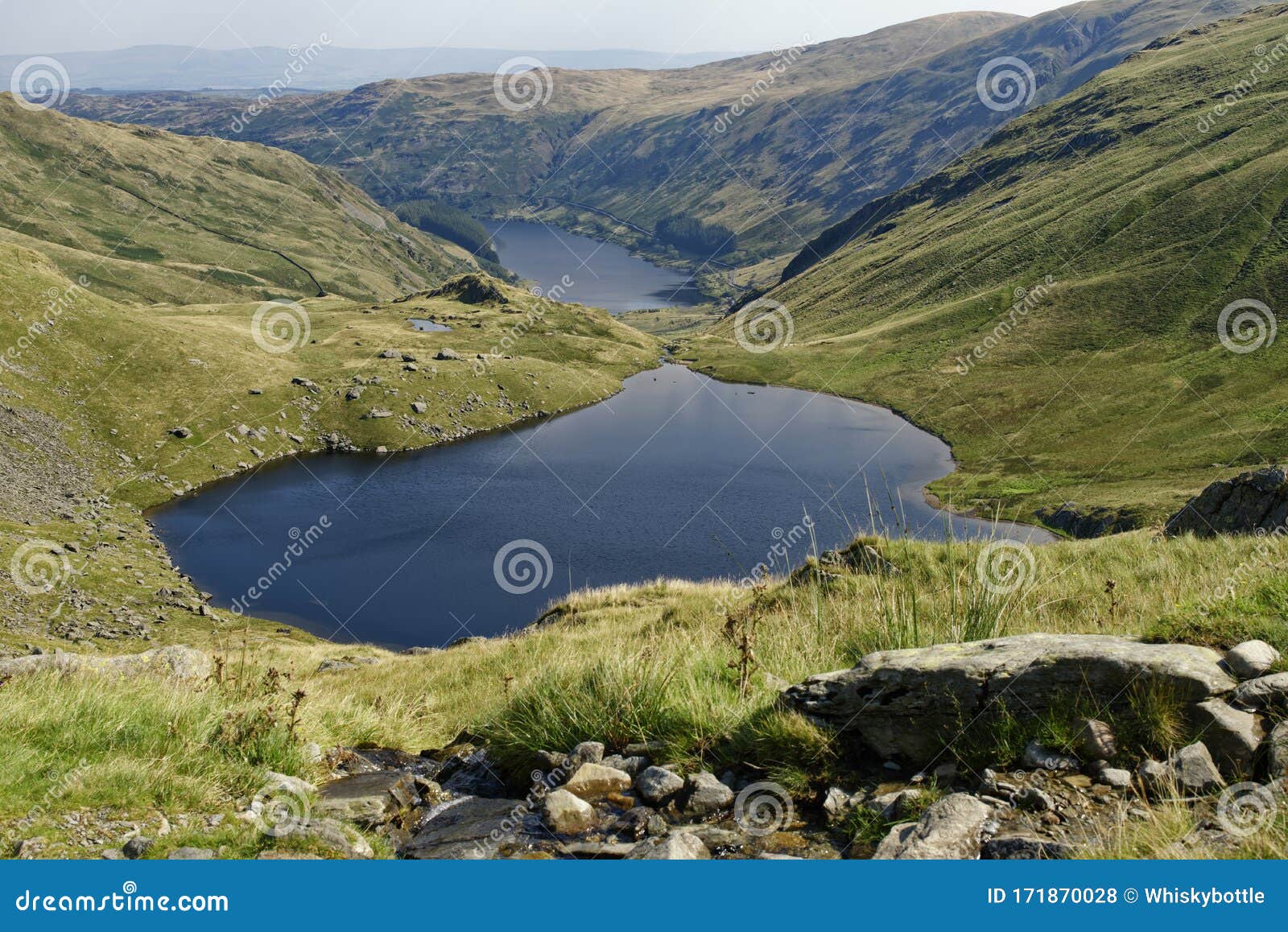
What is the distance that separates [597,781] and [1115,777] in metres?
4.49

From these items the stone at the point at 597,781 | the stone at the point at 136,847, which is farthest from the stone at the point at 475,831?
the stone at the point at 136,847

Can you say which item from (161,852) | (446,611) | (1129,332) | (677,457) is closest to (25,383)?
(446,611)

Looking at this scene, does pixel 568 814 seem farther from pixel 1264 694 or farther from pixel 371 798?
pixel 1264 694

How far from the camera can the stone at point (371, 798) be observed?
7.83 metres

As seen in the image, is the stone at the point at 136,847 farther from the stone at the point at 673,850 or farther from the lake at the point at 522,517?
the lake at the point at 522,517

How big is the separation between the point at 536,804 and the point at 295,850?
7.49 feet

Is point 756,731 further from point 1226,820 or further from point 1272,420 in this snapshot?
point 1272,420

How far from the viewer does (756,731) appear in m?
7.93

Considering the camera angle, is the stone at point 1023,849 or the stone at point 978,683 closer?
the stone at point 1023,849

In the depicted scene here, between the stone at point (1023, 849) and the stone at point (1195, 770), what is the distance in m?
1.27

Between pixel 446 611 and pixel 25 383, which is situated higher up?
pixel 25 383

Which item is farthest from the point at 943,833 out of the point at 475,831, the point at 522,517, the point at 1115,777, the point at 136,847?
the point at 522,517

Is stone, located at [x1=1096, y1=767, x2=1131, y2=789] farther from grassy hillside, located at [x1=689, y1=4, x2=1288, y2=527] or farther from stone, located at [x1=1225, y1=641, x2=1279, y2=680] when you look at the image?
grassy hillside, located at [x1=689, y1=4, x2=1288, y2=527]

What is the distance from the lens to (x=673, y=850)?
19.6ft
